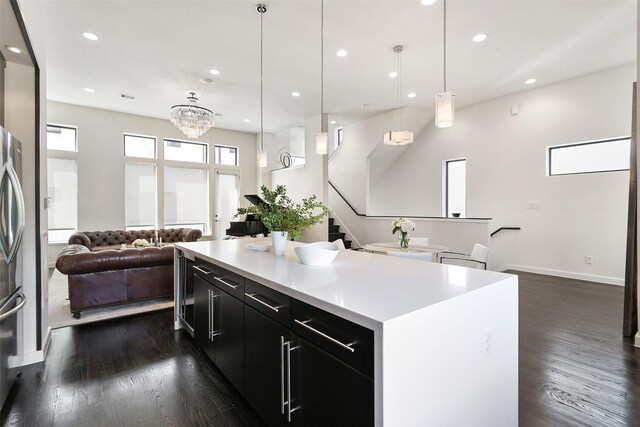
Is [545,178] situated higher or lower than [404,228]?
A: higher

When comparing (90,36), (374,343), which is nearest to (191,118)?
(90,36)

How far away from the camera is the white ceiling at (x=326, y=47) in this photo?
338 cm

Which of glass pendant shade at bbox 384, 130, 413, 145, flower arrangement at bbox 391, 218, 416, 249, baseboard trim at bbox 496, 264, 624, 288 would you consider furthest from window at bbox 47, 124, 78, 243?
baseboard trim at bbox 496, 264, 624, 288

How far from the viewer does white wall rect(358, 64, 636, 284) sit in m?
4.91

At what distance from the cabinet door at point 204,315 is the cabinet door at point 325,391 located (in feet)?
3.73

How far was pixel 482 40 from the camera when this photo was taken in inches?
157

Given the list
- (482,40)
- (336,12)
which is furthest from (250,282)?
(482,40)

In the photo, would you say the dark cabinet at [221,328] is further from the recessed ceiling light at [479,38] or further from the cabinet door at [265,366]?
the recessed ceiling light at [479,38]

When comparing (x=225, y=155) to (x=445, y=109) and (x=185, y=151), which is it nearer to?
(x=185, y=151)

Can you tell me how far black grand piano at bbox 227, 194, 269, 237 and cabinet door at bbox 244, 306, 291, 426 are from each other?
106 cm

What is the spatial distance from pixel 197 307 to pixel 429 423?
2.16 meters

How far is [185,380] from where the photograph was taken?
2299mm

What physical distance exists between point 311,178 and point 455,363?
6.30 m

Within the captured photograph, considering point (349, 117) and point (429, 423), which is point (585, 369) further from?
point (349, 117)
